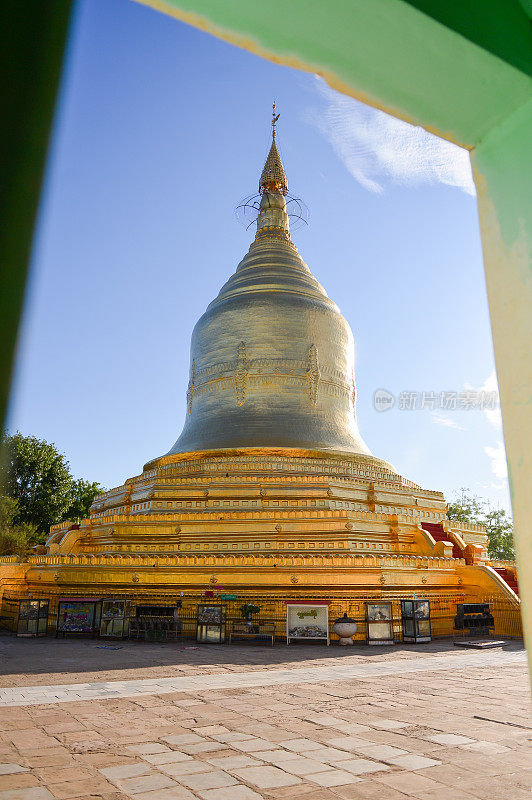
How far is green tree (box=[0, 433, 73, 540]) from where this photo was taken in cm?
2716

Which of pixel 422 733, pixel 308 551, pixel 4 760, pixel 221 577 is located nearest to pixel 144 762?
pixel 4 760

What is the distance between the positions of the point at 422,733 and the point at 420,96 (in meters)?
4.63

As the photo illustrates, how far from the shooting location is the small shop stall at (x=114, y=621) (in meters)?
11.1

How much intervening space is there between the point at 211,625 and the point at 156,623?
1282 mm

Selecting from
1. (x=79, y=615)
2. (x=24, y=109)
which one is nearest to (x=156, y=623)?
(x=79, y=615)

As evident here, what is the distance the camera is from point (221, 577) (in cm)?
1145

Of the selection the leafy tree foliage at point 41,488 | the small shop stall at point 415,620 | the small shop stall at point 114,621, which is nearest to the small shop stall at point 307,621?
the small shop stall at point 415,620

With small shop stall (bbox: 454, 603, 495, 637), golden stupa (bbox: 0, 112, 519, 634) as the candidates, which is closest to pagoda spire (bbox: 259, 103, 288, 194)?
golden stupa (bbox: 0, 112, 519, 634)

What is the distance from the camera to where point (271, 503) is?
14.8 metres

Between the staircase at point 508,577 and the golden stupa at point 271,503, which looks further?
the staircase at point 508,577

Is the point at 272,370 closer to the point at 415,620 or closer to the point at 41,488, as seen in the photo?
the point at 415,620

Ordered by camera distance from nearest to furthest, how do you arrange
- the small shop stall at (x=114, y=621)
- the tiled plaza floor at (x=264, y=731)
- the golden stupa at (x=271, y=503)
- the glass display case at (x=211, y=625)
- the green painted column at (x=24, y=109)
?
the green painted column at (x=24, y=109)
the tiled plaza floor at (x=264, y=731)
the glass display case at (x=211, y=625)
the small shop stall at (x=114, y=621)
the golden stupa at (x=271, y=503)

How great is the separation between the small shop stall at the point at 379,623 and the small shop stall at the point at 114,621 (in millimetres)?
4554

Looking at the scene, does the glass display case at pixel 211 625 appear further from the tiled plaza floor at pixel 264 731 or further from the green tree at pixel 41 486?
the green tree at pixel 41 486
